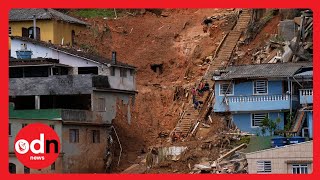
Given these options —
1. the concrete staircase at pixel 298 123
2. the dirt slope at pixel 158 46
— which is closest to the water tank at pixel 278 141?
the concrete staircase at pixel 298 123

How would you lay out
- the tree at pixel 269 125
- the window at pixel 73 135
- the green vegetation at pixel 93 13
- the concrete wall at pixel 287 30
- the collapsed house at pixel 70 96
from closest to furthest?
the collapsed house at pixel 70 96 → the window at pixel 73 135 → the tree at pixel 269 125 → the concrete wall at pixel 287 30 → the green vegetation at pixel 93 13

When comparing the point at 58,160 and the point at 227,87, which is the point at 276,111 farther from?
the point at 58,160

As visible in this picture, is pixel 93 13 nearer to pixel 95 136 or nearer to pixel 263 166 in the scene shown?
pixel 95 136

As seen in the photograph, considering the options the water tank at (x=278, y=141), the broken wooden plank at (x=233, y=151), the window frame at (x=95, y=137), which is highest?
the window frame at (x=95, y=137)

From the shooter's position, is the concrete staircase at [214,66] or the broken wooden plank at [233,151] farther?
the concrete staircase at [214,66]

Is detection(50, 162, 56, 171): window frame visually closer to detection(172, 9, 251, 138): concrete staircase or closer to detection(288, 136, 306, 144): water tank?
detection(288, 136, 306, 144): water tank

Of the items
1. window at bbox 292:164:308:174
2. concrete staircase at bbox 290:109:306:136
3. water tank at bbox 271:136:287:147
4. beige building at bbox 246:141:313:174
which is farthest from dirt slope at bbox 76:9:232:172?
window at bbox 292:164:308:174

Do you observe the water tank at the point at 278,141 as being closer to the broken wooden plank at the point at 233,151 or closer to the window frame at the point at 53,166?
the broken wooden plank at the point at 233,151

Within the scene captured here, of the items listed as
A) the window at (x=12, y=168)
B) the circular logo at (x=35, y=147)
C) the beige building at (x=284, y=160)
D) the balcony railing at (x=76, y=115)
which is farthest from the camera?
the balcony railing at (x=76, y=115)

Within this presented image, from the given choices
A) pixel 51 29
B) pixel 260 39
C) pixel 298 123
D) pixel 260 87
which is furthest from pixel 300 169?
pixel 51 29
